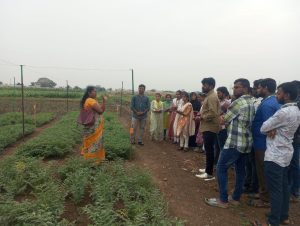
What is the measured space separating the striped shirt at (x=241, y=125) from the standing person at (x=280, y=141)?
567 mm

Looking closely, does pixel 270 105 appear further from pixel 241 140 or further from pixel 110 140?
pixel 110 140

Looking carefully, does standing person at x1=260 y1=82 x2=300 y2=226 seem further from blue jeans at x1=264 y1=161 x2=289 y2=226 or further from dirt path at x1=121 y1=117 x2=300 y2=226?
dirt path at x1=121 y1=117 x2=300 y2=226

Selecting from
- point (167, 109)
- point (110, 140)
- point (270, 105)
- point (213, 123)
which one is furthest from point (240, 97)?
point (167, 109)

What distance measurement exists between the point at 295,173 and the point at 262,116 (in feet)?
4.46

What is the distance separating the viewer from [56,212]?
393cm

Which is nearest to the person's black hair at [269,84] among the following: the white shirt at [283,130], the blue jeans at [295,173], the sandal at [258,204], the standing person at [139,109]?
the white shirt at [283,130]

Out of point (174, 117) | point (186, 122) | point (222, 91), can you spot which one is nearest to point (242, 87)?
point (222, 91)

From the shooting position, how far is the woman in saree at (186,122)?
9281 millimetres

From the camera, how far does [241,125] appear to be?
4.73m

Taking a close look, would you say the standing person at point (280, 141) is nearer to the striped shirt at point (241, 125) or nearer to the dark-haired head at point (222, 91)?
the striped shirt at point (241, 125)

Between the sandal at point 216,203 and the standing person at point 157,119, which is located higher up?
the standing person at point 157,119

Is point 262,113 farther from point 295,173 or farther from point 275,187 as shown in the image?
point 295,173

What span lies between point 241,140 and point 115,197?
2071mm

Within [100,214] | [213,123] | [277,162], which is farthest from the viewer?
[213,123]
